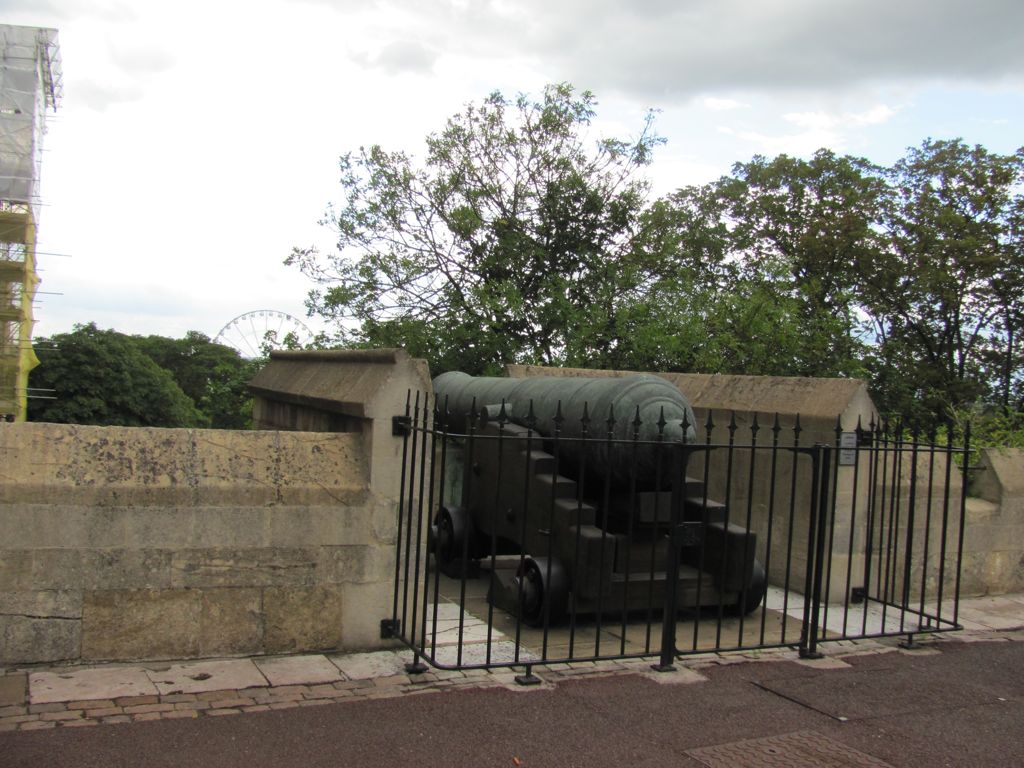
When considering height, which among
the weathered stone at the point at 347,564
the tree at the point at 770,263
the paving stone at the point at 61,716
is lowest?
the paving stone at the point at 61,716

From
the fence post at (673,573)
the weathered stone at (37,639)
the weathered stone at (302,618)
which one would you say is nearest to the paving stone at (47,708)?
the weathered stone at (37,639)

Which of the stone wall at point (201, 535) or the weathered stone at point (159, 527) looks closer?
the stone wall at point (201, 535)

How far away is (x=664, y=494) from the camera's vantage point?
637 cm

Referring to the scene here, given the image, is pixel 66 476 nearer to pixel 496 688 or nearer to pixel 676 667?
pixel 496 688

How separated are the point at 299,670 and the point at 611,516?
261 centimetres

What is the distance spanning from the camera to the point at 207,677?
479 cm

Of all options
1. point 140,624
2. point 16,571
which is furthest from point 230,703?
point 16,571

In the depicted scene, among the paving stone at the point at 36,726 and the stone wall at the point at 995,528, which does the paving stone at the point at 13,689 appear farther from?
the stone wall at the point at 995,528

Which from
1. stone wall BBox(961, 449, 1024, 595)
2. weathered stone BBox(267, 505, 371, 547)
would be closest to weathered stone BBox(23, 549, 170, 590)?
weathered stone BBox(267, 505, 371, 547)

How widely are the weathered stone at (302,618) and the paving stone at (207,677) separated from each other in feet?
0.76

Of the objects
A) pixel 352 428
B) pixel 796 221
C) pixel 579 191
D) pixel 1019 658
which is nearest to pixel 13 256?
pixel 579 191

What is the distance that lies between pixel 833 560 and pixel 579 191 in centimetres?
1163

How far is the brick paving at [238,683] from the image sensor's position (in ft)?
14.0

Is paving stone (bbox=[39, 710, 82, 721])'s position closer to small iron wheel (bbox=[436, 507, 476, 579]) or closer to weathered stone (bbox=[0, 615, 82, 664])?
weathered stone (bbox=[0, 615, 82, 664])
